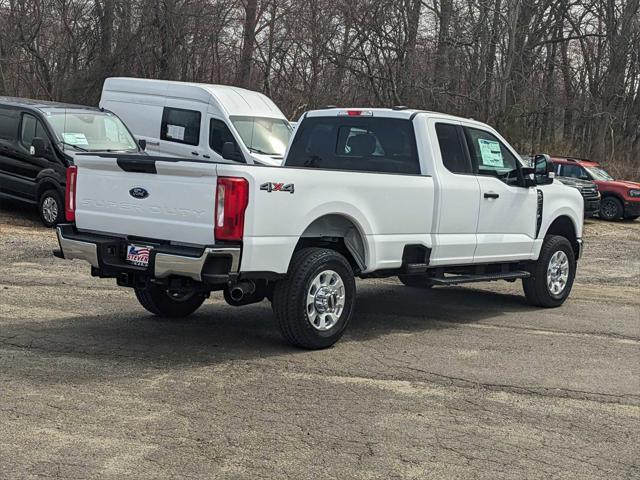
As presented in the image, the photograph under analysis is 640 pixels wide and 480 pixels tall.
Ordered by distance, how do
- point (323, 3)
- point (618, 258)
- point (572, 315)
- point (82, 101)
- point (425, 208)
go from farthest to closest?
point (323, 3)
point (82, 101)
point (618, 258)
point (572, 315)
point (425, 208)

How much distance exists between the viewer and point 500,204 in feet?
31.1

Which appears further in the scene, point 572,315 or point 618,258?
point 618,258

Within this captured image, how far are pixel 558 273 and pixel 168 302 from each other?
Answer: 4.48 meters

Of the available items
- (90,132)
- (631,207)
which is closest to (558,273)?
(90,132)

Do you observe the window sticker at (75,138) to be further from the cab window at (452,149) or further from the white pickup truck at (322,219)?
the cab window at (452,149)

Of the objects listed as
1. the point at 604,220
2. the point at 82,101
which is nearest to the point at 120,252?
the point at 604,220

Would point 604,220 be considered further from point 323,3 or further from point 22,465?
point 22,465

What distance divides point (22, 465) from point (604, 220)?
22.8 m

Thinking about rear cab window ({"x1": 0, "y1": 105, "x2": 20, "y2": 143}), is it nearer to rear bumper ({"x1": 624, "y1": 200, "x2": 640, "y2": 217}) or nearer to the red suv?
the red suv

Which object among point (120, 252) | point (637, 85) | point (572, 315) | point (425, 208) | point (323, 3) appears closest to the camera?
point (120, 252)

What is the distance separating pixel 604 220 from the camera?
83.5ft

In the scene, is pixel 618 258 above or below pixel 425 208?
below

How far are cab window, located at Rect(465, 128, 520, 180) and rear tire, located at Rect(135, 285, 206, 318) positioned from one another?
3.05 m

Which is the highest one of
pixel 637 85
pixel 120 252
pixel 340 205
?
pixel 637 85
